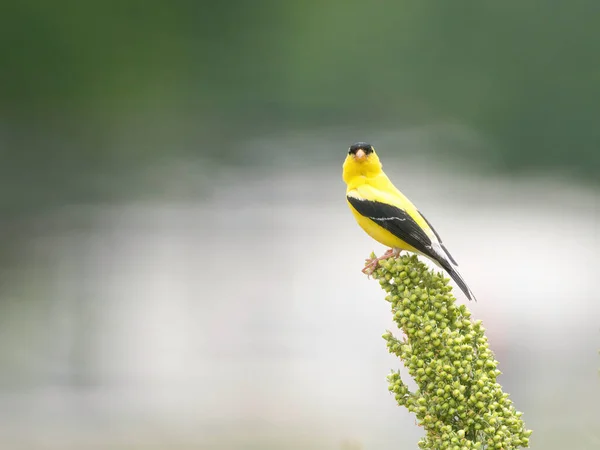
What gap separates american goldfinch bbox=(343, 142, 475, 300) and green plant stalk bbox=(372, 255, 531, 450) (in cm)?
19

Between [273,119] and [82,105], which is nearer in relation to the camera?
[273,119]

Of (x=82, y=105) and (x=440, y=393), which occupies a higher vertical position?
(x=82, y=105)

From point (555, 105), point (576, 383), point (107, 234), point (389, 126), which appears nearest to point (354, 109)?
→ point (389, 126)

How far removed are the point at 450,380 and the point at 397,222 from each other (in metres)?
0.47

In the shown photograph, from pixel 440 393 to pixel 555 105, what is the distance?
4.68 metres

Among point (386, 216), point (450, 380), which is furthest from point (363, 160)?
point (450, 380)

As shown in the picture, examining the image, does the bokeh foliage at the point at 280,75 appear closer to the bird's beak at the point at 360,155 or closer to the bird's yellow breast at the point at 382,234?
the bird's beak at the point at 360,155

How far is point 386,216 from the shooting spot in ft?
4.48

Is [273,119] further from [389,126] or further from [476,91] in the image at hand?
[476,91]

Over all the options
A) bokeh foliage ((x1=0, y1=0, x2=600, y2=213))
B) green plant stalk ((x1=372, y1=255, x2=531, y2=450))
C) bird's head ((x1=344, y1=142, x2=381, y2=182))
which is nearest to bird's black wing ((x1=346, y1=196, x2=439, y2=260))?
bird's head ((x1=344, y1=142, x2=381, y2=182))

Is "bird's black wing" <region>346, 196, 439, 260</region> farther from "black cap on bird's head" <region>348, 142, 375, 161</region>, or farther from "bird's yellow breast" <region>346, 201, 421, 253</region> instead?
"black cap on bird's head" <region>348, 142, 375, 161</region>

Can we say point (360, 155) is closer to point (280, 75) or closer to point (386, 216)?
point (386, 216)

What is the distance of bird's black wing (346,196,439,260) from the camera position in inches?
50.8

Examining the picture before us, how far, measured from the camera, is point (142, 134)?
18.9ft
